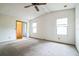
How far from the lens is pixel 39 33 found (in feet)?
17.5

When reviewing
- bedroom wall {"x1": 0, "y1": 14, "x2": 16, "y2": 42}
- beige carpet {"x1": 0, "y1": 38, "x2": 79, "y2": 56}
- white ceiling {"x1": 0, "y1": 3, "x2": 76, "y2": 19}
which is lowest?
beige carpet {"x1": 0, "y1": 38, "x2": 79, "y2": 56}

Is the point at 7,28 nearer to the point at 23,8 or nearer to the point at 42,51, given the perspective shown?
the point at 23,8

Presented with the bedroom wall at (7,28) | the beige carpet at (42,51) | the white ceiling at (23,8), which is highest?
the white ceiling at (23,8)

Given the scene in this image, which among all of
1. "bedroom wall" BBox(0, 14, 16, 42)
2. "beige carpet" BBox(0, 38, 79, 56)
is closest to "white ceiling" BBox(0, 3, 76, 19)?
"bedroom wall" BBox(0, 14, 16, 42)

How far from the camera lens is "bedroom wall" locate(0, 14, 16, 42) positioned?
4852 mm

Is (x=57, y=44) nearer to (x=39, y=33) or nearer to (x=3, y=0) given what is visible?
(x=39, y=33)

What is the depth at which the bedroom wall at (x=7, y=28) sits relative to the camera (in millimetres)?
4852

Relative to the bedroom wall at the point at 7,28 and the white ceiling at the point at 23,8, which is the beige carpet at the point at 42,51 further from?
the white ceiling at the point at 23,8

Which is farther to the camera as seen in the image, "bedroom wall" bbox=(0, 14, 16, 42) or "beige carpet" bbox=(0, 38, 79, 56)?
"bedroom wall" bbox=(0, 14, 16, 42)

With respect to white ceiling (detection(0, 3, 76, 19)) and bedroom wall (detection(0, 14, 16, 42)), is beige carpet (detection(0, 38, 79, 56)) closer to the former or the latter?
bedroom wall (detection(0, 14, 16, 42))

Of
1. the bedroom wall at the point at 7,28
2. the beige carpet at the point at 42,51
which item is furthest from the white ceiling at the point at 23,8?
the beige carpet at the point at 42,51

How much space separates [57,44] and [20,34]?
431 cm

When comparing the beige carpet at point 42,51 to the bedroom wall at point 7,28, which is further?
the bedroom wall at point 7,28

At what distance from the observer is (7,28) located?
5.26 metres
